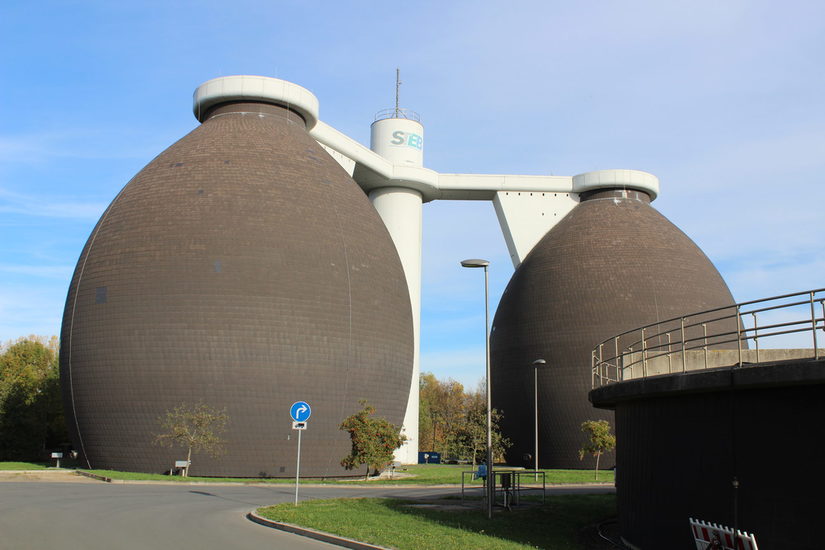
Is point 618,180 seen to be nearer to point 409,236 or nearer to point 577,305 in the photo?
point 577,305

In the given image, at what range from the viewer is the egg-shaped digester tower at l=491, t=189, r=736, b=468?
134ft

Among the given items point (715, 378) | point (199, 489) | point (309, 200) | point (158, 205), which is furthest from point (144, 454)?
point (715, 378)

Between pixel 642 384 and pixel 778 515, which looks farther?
pixel 642 384

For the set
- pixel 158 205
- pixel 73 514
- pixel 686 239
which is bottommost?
pixel 73 514

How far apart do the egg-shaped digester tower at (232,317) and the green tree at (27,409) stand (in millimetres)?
20328

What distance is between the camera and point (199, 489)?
2344 cm

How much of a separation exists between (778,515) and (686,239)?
3718cm

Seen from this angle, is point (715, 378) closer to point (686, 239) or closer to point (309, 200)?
point (309, 200)

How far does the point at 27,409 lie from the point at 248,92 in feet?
88.9

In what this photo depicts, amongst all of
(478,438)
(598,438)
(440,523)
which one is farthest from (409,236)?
(440,523)

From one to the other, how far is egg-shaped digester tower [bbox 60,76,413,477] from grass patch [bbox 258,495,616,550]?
10.3 metres

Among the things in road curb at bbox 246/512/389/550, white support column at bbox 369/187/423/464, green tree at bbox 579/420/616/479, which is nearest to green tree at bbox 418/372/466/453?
white support column at bbox 369/187/423/464

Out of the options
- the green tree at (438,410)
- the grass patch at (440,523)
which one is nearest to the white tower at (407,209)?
the grass patch at (440,523)

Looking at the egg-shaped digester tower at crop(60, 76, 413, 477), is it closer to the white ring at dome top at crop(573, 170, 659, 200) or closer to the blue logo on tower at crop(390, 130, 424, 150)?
the blue logo on tower at crop(390, 130, 424, 150)
